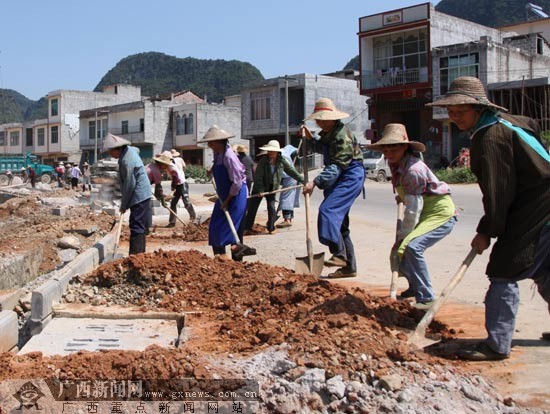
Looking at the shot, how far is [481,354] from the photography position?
3.83 metres

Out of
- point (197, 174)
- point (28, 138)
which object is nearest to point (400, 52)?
point (197, 174)

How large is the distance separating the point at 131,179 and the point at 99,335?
9.15 feet

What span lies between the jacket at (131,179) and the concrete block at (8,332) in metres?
2.65

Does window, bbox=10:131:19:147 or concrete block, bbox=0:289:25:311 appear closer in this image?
concrete block, bbox=0:289:25:311

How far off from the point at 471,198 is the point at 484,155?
1549 cm

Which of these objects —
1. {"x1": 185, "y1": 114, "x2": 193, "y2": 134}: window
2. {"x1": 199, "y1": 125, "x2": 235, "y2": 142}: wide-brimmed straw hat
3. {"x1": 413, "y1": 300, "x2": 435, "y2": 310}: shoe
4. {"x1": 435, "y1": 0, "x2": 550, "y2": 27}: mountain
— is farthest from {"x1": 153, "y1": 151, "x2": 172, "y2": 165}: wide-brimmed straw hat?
{"x1": 435, "y1": 0, "x2": 550, "y2": 27}: mountain

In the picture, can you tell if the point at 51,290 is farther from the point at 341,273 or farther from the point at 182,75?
the point at 182,75

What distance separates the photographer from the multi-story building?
3291cm

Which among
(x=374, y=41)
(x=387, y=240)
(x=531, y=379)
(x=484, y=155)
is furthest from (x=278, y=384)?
(x=374, y=41)

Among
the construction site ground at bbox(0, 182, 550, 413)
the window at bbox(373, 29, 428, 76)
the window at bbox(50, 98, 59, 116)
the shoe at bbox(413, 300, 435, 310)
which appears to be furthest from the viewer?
the window at bbox(50, 98, 59, 116)

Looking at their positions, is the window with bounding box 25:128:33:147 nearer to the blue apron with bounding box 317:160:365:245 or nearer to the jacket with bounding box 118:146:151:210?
the jacket with bounding box 118:146:151:210

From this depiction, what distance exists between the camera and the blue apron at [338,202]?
20.5 ft

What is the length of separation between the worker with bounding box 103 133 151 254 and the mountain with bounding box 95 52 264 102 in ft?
344

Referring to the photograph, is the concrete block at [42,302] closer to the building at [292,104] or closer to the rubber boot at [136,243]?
the rubber boot at [136,243]
